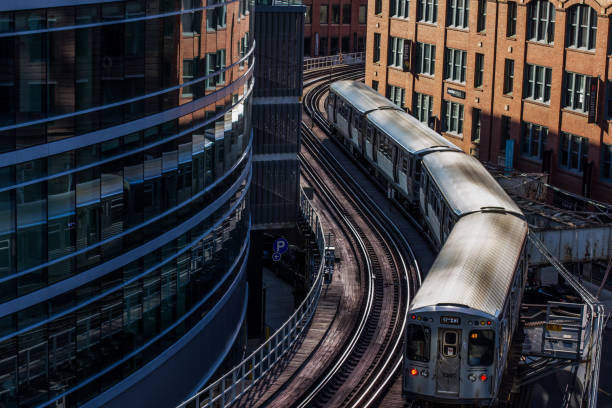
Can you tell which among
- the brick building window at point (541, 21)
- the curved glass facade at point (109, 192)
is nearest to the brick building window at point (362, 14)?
the brick building window at point (541, 21)

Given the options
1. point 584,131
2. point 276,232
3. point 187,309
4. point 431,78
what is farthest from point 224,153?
point 431,78

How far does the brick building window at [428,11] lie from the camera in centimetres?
7650

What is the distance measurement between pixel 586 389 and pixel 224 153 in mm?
14346

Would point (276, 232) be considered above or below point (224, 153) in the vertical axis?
below

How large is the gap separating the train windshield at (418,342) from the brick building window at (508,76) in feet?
126

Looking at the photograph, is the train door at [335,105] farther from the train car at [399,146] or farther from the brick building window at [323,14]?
the brick building window at [323,14]

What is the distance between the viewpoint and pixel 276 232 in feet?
202

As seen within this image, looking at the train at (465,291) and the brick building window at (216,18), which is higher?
the brick building window at (216,18)

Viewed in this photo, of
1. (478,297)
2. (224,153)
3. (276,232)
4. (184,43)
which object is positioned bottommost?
(276,232)

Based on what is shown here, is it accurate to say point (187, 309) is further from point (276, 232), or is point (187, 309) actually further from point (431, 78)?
point (431, 78)

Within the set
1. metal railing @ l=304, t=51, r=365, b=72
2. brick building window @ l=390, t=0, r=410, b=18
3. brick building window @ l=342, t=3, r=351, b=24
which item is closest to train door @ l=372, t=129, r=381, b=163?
brick building window @ l=390, t=0, r=410, b=18

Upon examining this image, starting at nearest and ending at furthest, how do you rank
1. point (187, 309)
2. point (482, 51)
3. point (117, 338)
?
point (117, 338) < point (187, 309) < point (482, 51)

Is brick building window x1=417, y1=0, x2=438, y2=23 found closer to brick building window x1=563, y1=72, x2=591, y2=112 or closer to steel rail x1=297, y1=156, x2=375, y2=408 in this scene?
steel rail x1=297, y1=156, x2=375, y2=408

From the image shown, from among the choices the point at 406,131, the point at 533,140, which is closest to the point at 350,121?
the point at 406,131
